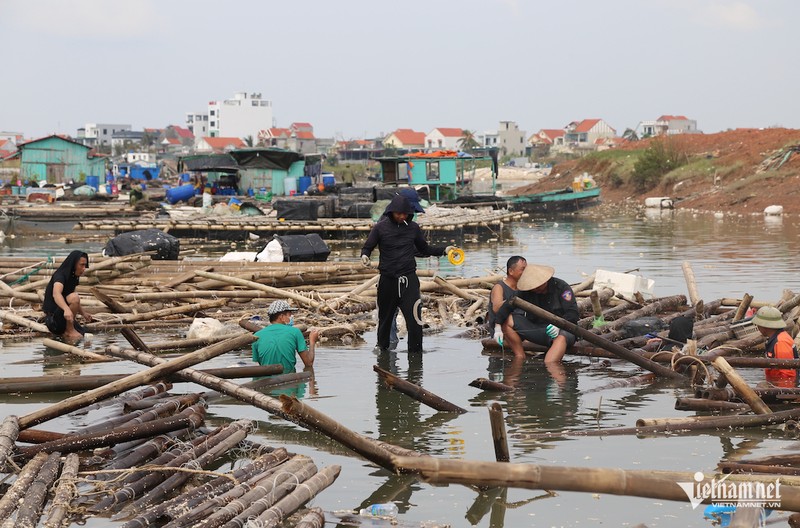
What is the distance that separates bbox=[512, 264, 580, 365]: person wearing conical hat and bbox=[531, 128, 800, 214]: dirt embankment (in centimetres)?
3875

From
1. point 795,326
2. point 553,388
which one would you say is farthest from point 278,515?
point 795,326

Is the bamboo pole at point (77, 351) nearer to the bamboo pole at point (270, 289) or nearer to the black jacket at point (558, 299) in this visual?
the bamboo pole at point (270, 289)

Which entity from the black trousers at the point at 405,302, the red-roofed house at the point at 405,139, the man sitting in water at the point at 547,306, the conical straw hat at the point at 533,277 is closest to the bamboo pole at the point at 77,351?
the black trousers at the point at 405,302

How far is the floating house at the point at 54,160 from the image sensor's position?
57.1 meters

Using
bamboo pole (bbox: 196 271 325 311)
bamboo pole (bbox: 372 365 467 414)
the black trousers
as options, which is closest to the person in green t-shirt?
bamboo pole (bbox: 372 365 467 414)

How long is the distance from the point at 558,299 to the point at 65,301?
6.37 m

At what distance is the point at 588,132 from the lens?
146750 millimetres

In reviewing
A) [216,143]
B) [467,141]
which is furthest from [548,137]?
[216,143]

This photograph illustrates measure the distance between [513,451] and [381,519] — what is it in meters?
1.85

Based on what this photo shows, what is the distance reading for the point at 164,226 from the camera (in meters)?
33.8

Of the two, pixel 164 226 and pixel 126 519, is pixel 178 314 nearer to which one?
pixel 126 519

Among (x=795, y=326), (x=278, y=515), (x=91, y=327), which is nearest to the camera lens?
(x=278, y=515)

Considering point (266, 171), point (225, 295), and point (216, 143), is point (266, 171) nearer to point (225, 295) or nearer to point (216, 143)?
point (225, 295)

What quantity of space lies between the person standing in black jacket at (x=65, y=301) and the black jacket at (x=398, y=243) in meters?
3.90
